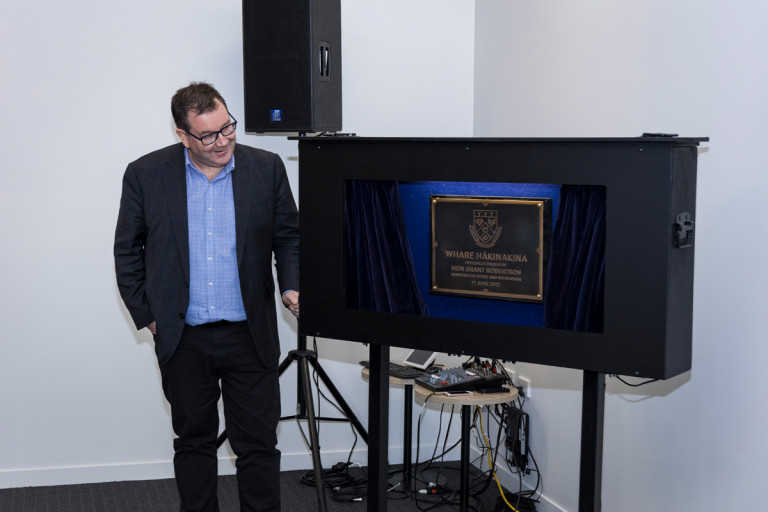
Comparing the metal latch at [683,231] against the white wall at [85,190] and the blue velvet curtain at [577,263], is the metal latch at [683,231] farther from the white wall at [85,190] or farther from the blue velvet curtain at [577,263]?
the white wall at [85,190]

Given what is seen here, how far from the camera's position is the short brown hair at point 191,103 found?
264cm

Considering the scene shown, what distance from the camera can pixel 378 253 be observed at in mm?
2176

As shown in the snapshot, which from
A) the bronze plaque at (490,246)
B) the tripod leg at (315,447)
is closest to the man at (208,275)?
the tripod leg at (315,447)

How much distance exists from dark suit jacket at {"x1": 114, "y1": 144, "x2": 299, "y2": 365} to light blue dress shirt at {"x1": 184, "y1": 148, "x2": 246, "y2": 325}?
1.3 inches

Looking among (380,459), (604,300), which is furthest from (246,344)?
(604,300)

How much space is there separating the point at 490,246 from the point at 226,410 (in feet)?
4.52

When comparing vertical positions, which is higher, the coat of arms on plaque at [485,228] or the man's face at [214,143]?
the man's face at [214,143]

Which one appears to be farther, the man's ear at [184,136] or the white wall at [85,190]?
the white wall at [85,190]

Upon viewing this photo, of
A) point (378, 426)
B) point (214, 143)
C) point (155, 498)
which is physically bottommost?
point (155, 498)

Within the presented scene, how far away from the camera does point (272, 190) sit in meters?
2.88

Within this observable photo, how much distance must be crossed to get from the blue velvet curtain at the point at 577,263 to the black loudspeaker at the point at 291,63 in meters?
1.75

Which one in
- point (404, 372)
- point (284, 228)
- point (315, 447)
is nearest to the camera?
point (284, 228)

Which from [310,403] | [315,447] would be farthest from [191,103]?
[315,447]

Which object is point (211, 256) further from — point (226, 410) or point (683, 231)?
point (683, 231)
